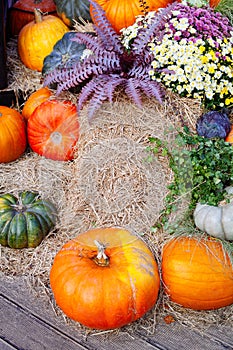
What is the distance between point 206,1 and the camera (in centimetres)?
368

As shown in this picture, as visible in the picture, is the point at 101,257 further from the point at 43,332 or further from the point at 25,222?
the point at 25,222

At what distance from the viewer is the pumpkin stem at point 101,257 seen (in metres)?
2.65

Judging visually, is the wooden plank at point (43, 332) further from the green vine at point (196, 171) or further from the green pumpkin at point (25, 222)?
the green vine at point (196, 171)

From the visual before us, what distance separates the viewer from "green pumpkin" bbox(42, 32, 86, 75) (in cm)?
361

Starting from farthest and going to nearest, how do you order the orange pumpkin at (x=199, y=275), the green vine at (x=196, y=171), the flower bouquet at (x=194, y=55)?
1. the flower bouquet at (x=194, y=55)
2. the green vine at (x=196, y=171)
3. the orange pumpkin at (x=199, y=275)

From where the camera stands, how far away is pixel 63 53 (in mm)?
3660

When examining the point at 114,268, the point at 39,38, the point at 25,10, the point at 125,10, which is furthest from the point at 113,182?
the point at 25,10

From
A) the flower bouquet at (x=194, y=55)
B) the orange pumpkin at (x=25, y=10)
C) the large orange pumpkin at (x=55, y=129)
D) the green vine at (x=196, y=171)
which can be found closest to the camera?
the green vine at (x=196, y=171)

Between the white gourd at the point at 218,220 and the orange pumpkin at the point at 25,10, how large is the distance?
90.6 inches

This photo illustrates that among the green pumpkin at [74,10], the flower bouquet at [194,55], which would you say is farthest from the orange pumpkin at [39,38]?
the flower bouquet at [194,55]

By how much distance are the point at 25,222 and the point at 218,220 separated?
3.56 ft

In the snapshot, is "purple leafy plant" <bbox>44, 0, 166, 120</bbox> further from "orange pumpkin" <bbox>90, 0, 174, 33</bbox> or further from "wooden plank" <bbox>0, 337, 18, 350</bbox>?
"wooden plank" <bbox>0, 337, 18, 350</bbox>

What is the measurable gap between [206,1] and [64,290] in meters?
2.17

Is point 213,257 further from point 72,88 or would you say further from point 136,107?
point 72,88
